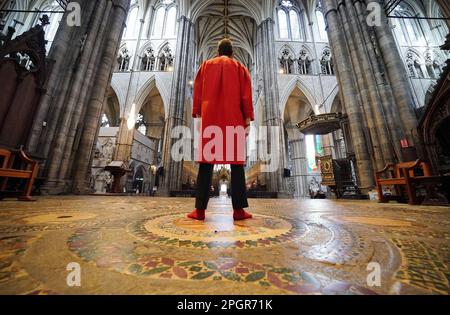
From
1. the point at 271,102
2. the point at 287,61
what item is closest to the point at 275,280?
the point at 271,102

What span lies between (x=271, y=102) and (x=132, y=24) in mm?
16323

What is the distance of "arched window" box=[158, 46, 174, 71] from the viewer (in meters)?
17.3

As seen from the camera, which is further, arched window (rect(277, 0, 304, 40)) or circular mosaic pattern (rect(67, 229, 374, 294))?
arched window (rect(277, 0, 304, 40))

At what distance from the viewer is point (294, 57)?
1688 cm

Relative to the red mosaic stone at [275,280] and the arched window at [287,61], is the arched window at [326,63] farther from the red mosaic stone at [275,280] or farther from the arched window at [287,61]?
the red mosaic stone at [275,280]

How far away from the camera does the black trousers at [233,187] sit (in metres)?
1.80

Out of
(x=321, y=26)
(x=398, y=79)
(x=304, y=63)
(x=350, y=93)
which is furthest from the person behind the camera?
(x=321, y=26)

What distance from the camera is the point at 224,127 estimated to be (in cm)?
186

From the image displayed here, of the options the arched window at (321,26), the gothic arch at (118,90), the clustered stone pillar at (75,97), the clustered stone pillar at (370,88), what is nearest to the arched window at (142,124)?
the gothic arch at (118,90)

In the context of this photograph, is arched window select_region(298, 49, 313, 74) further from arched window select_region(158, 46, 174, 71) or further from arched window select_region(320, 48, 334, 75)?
arched window select_region(158, 46, 174, 71)

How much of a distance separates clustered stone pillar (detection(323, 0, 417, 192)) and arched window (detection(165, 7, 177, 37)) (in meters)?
16.2

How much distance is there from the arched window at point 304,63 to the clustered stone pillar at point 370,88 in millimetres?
9707

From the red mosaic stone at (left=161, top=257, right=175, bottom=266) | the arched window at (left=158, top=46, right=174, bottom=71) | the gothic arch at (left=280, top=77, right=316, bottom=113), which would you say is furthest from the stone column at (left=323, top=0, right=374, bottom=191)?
the arched window at (left=158, top=46, right=174, bottom=71)

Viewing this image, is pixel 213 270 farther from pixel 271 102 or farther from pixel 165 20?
pixel 165 20
